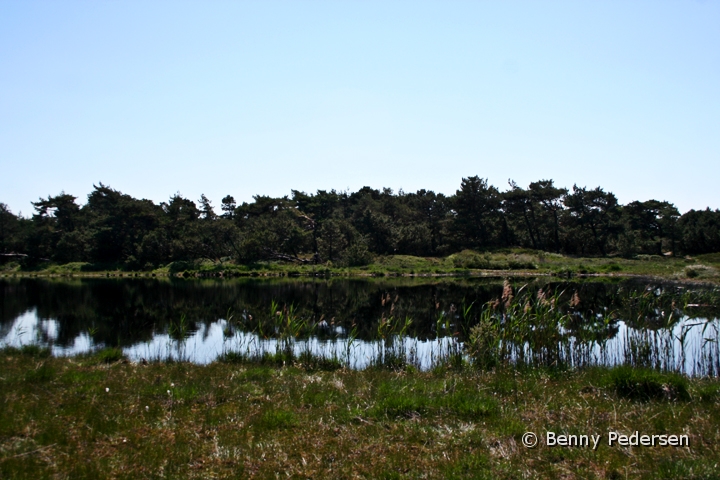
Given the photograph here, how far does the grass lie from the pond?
2574 centimetres

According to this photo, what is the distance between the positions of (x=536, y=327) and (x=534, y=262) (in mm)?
57396

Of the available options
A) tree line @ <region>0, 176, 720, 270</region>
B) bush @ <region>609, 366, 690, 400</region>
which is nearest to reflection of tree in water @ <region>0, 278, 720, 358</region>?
bush @ <region>609, 366, 690, 400</region>

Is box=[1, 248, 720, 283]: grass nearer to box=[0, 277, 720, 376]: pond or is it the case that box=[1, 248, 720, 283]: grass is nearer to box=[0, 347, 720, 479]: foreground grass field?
box=[0, 277, 720, 376]: pond

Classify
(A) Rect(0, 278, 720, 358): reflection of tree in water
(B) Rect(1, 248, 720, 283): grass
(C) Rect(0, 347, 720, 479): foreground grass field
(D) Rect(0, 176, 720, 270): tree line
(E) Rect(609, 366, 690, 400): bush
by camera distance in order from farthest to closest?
(D) Rect(0, 176, 720, 270): tree line < (B) Rect(1, 248, 720, 283): grass < (A) Rect(0, 278, 720, 358): reflection of tree in water < (E) Rect(609, 366, 690, 400): bush < (C) Rect(0, 347, 720, 479): foreground grass field

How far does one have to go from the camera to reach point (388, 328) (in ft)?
57.5

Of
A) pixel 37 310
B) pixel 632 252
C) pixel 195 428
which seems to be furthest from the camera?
pixel 632 252

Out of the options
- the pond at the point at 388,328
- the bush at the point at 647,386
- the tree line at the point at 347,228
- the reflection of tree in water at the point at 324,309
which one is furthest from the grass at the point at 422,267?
the bush at the point at 647,386

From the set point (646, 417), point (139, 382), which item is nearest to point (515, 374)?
point (646, 417)

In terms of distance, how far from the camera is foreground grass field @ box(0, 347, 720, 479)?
5.51 metres

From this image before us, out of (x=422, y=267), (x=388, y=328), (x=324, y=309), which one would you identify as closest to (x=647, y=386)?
(x=388, y=328)

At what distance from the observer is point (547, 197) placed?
3263 inches

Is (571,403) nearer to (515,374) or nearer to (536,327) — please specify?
(515,374)

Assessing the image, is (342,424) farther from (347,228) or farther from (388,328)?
(347,228)

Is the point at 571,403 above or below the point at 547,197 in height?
below
